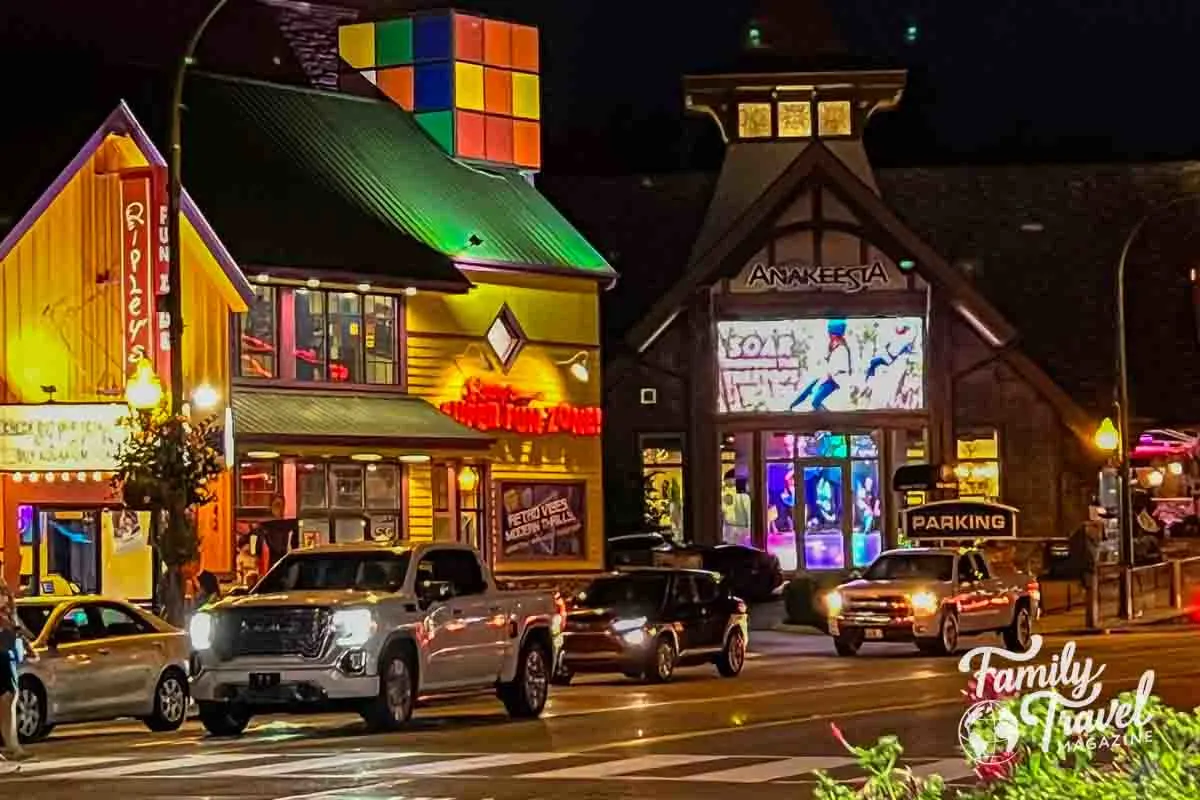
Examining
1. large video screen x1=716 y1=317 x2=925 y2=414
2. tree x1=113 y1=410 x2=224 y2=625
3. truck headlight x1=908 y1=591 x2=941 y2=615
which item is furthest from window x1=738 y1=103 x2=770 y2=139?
tree x1=113 y1=410 x2=224 y2=625

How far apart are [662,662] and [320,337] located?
11.9 metres

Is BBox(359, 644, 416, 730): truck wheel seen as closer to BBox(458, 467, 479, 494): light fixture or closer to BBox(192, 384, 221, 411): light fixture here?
BBox(192, 384, 221, 411): light fixture

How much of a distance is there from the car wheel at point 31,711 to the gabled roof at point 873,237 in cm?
3208

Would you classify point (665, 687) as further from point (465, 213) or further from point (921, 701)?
point (465, 213)

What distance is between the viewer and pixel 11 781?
62.6ft

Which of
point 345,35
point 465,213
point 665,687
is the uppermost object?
point 345,35

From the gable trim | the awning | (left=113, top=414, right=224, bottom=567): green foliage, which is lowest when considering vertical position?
(left=113, top=414, right=224, bottom=567): green foliage

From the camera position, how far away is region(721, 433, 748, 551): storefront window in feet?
188

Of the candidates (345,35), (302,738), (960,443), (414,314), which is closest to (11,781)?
(302,738)

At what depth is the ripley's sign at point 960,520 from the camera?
147ft

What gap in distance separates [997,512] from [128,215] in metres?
16.7

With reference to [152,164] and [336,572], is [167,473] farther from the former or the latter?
[152,164]

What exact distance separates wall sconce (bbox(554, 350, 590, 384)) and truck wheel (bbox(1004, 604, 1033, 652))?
11808mm

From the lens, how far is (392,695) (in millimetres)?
24156
